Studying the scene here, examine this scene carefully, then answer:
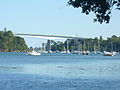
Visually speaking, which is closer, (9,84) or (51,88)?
(51,88)

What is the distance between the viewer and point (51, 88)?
3594 centimetres

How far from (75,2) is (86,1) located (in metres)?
0.50

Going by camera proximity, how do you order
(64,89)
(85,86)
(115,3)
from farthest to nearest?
(85,86) < (64,89) < (115,3)

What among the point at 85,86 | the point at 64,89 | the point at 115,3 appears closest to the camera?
the point at 115,3

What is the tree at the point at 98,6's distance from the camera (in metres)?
17.6

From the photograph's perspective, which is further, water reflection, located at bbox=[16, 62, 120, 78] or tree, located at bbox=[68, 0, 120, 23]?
water reflection, located at bbox=[16, 62, 120, 78]

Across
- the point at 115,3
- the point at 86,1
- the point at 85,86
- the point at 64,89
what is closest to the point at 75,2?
the point at 86,1

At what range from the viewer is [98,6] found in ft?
58.4

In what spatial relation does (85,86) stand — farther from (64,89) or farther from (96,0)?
(96,0)

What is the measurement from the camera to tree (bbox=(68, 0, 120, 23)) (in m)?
→ 17.6

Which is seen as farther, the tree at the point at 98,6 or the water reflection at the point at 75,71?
the water reflection at the point at 75,71

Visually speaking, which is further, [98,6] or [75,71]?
[75,71]

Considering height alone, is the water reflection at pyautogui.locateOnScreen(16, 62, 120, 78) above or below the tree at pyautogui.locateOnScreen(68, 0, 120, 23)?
below

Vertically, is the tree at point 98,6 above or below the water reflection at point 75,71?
above
